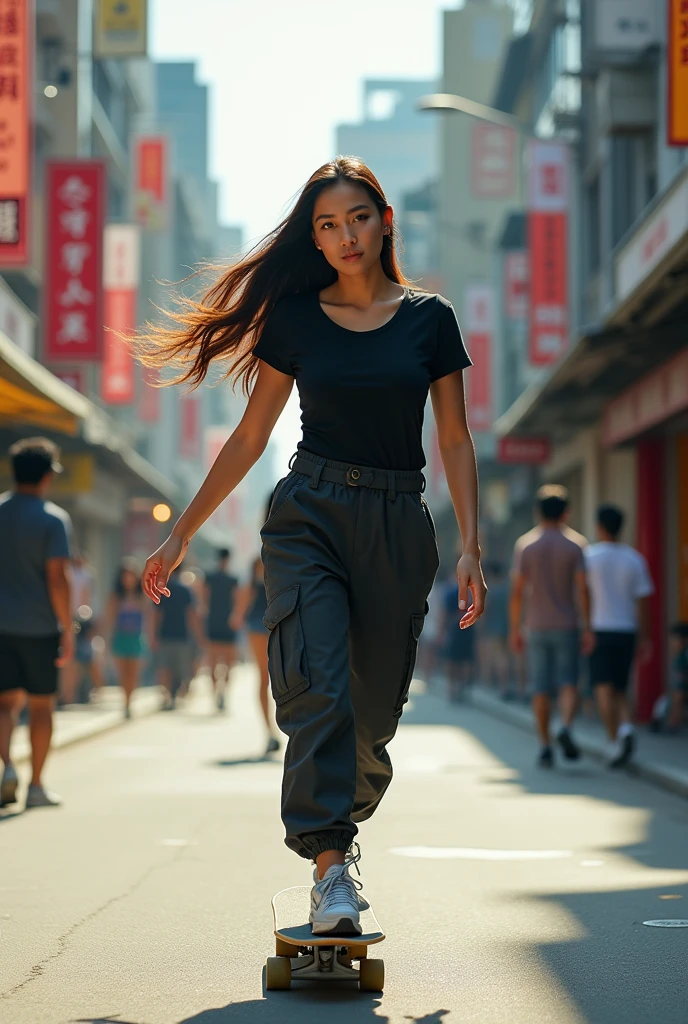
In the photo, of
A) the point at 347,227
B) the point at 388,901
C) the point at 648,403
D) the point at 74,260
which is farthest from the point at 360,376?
the point at 74,260

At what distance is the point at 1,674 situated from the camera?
8.88m

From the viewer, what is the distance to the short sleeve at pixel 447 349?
4.81 metres

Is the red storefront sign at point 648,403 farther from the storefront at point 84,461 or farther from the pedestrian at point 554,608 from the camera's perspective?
the storefront at point 84,461

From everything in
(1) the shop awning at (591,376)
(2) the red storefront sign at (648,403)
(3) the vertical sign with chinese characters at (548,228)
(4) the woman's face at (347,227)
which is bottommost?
(4) the woman's face at (347,227)

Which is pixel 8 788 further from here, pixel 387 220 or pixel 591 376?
pixel 591 376

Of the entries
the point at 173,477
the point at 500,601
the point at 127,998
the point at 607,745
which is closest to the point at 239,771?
the point at 607,745

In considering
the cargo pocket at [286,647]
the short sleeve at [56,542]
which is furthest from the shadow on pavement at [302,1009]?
the short sleeve at [56,542]

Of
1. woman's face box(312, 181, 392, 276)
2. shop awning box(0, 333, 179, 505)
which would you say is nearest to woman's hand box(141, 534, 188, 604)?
woman's face box(312, 181, 392, 276)

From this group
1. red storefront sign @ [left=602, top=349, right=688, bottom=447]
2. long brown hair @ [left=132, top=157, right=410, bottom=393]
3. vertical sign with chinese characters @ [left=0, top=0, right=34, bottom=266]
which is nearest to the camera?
long brown hair @ [left=132, top=157, right=410, bottom=393]

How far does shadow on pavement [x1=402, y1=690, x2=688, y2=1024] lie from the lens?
4.33 m

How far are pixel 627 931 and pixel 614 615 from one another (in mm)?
7122

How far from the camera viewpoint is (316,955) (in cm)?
444

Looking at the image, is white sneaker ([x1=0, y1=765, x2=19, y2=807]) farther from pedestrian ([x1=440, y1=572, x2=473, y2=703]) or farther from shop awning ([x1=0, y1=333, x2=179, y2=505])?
pedestrian ([x1=440, y1=572, x2=473, y2=703])

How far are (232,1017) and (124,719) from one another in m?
14.7
